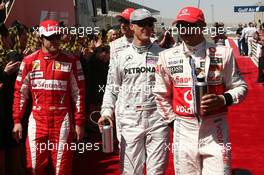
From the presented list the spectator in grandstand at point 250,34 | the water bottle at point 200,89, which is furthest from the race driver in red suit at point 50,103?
the spectator in grandstand at point 250,34

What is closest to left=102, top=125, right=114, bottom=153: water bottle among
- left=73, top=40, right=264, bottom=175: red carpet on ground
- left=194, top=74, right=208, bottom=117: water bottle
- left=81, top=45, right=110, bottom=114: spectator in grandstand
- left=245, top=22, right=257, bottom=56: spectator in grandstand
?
left=194, top=74, right=208, bottom=117: water bottle

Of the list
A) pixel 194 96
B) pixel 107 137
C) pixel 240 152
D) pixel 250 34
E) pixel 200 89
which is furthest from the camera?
pixel 250 34

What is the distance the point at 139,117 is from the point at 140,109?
8cm

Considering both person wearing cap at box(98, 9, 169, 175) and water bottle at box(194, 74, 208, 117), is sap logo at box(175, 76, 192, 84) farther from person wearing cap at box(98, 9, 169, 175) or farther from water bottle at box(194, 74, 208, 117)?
person wearing cap at box(98, 9, 169, 175)

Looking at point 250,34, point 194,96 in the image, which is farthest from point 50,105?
point 250,34

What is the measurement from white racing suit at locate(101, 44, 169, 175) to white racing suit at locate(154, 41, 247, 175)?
2.39 ft

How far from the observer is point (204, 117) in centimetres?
338

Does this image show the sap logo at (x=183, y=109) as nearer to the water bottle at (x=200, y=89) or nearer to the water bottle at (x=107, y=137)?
the water bottle at (x=200, y=89)

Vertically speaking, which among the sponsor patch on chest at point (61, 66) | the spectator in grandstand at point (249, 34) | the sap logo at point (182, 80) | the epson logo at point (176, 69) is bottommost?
the sap logo at point (182, 80)

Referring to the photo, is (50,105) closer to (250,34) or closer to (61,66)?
(61,66)

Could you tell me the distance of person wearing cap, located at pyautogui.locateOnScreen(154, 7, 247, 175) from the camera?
336cm

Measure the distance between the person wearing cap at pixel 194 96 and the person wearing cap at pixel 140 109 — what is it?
2.41 ft

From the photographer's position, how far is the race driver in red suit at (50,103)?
4.29 m

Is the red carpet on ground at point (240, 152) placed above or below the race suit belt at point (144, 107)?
below
